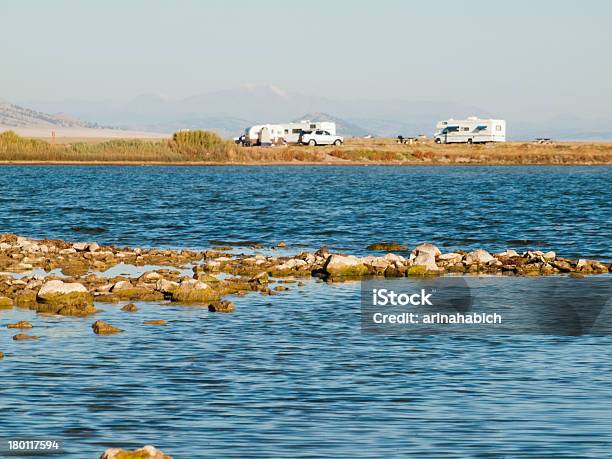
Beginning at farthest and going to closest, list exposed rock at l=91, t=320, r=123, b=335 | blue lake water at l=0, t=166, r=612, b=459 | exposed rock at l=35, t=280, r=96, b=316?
exposed rock at l=35, t=280, r=96, b=316 → exposed rock at l=91, t=320, r=123, b=335 → blue lake water at l=0, t=166, r=612, b=459

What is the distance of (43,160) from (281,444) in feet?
450

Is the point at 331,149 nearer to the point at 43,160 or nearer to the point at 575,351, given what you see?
the point at 43,160

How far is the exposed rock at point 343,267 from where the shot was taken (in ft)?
105

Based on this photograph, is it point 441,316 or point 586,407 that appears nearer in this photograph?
point 586,407

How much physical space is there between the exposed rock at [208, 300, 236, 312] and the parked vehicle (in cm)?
13440

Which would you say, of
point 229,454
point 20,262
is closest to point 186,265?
point 20,262

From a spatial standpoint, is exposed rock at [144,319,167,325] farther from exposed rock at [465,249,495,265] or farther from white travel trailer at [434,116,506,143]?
white travel trailer at [434,116,506,143]

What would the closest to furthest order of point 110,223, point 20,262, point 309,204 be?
point 20,262, point 110,223, point 309,204

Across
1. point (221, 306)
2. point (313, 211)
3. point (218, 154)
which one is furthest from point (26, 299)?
point (218, 154)

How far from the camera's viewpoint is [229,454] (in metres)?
13.8

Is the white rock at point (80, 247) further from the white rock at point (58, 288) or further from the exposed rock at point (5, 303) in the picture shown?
the exposed rock at point (5, 303)

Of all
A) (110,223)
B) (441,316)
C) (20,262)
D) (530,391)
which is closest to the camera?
(530,391)

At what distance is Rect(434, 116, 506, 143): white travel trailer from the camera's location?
170500mm

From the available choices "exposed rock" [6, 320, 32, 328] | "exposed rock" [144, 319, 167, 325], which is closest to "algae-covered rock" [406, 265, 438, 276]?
"exposed rock" [144, 319, 167, 325]
